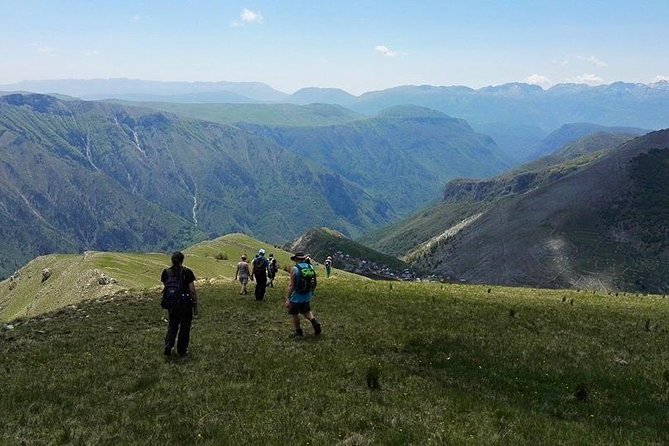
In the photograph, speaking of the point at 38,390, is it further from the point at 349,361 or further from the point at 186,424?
the point at 349,361

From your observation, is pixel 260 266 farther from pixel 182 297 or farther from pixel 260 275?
pixel 182 297

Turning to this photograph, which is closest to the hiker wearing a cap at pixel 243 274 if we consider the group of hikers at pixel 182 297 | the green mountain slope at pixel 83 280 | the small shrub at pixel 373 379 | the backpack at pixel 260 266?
the backpack at pixel 260 266

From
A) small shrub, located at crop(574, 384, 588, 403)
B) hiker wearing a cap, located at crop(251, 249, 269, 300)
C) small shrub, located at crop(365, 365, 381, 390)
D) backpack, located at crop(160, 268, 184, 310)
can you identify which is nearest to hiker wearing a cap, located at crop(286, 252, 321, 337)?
backpack, located at crop(160, 268, 184, 310)

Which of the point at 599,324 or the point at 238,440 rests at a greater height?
the point at 238,440

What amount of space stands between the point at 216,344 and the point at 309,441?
1016 centimetres

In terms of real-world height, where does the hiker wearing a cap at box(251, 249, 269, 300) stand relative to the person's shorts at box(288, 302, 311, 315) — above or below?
below

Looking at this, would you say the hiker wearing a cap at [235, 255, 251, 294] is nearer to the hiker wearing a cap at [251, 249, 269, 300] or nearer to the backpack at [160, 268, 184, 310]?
the hiker wearing a cap at [251, 249, 269, 300]

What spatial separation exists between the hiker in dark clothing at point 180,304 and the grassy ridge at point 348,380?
29.0 inches

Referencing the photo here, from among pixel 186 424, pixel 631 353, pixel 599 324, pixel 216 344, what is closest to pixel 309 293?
pixel 216 344

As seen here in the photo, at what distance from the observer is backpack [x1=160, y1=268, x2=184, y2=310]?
17.9 metres

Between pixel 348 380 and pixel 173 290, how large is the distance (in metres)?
7.11

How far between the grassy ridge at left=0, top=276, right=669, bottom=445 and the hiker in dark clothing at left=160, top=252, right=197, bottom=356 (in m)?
0.74

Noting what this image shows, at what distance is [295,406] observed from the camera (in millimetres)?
13125

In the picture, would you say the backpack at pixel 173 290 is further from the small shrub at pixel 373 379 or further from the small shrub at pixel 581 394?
the small shrub at pixel 581 394
